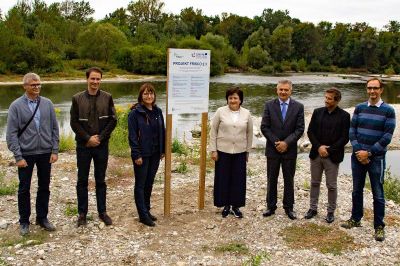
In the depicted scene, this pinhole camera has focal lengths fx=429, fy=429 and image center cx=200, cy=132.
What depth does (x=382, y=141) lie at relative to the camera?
5.94m

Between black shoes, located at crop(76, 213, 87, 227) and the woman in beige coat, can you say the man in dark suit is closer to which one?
the woman in beige coat

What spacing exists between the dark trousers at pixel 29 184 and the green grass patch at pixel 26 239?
0.72 feet

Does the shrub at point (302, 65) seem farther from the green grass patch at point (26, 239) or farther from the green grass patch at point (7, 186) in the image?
the green grass patch at point (26, 239)

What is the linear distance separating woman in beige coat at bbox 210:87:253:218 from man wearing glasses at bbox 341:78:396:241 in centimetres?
158

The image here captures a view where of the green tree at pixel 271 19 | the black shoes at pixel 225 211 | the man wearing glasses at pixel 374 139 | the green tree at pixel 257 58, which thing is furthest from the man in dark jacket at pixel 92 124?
the green tree at pixel 271 19

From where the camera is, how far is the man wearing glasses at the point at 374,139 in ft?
19.6

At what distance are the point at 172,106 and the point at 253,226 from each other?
224 centimetres

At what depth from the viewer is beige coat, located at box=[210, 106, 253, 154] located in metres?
6.55

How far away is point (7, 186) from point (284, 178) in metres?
5.31

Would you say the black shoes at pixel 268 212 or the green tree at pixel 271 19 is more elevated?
the green tree at pixel 271 19

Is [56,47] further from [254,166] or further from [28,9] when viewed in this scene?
[254,166]

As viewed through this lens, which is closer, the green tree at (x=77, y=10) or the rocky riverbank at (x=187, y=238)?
the rocky riverbank at (x=187, y=238)

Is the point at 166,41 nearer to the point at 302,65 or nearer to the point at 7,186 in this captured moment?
the point at 302,65

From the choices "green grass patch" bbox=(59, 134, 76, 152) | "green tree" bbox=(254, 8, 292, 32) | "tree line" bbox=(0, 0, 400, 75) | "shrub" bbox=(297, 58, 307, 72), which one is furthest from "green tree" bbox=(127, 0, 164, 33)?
"green grass patch" bbox=(59, 134, 76, 152)
